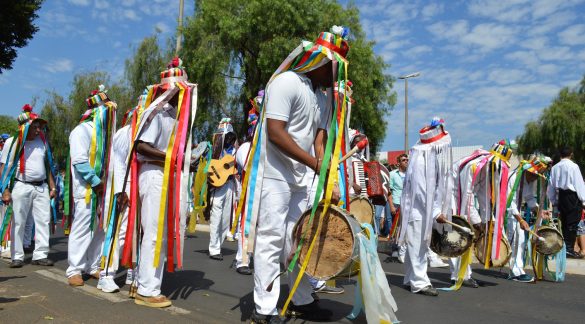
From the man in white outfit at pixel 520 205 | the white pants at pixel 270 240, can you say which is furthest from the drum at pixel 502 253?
the white pants at pixel 270 240

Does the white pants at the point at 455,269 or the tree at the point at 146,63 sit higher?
the tree at the point at 146,63

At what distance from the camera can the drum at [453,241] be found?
5642mm

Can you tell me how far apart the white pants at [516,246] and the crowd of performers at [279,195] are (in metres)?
0.02

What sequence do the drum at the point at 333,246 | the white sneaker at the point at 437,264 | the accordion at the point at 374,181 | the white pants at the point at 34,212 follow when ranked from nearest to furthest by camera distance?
1. the drum at the point at 333,246
2. the white pants at the point at 34,212
3. the white sneaker at the point at 437,264
4. the accordion at the point at 374,181

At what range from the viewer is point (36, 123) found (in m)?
7.04

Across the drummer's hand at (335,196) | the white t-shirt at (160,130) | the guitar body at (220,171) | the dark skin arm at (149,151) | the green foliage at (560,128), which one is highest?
the green foliage at (560,128)

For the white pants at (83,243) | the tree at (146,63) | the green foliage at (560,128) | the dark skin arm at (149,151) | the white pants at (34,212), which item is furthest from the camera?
the green foliage at (560,128)

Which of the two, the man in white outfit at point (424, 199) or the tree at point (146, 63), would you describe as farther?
the tree at point (146, 63)

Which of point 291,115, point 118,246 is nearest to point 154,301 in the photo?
point 118,246

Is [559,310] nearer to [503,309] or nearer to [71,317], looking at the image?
[503,309]

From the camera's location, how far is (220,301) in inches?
186

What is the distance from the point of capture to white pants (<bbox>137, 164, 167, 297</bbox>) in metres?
4.44

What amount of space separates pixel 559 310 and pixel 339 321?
2.75 metres

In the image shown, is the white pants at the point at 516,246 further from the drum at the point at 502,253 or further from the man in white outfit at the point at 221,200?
the man in white outfit at the point at 221,200
